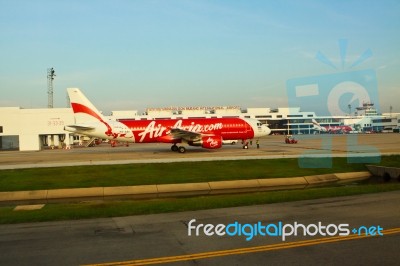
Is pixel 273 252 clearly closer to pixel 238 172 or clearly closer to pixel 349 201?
pixel 349 201

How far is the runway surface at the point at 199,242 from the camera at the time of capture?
26.6 feet

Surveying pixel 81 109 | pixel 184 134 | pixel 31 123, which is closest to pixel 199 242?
pixel 184 134

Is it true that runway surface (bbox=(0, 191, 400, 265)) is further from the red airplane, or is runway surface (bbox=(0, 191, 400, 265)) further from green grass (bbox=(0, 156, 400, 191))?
the red airplane

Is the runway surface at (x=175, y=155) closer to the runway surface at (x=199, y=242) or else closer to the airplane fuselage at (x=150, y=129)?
the airplane fuselage at (x=150, y=129)

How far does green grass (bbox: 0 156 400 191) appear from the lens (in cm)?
2507

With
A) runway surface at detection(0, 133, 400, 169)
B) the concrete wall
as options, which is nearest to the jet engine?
runway surface at detection(0, 133, 400, 169)

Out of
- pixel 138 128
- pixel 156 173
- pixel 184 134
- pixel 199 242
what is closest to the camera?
pixel 199 242

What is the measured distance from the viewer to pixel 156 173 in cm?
2795

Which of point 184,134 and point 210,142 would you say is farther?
point 184,134

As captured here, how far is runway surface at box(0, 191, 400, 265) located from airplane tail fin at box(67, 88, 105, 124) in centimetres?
3648

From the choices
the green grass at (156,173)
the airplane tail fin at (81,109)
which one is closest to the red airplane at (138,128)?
the airplane tail fin at (81,109)

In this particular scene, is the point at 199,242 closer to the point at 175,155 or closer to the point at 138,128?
the point at 175,155

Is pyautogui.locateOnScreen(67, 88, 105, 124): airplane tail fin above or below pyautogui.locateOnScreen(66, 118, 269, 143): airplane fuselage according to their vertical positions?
above

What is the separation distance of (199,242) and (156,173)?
61.7ft
